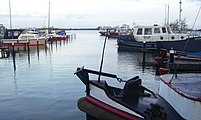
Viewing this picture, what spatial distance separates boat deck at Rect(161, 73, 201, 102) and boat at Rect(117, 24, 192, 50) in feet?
91.5

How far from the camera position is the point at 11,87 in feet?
53.1

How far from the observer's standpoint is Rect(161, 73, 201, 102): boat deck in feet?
20.8

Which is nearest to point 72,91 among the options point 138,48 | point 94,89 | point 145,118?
point 94,89

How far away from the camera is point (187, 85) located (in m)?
7.32

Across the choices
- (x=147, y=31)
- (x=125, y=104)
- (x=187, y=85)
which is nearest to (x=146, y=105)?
(x=125, y=104)

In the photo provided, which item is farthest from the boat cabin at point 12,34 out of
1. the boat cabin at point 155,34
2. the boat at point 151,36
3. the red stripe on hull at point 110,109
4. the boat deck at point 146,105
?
the boat deck at point 146,105

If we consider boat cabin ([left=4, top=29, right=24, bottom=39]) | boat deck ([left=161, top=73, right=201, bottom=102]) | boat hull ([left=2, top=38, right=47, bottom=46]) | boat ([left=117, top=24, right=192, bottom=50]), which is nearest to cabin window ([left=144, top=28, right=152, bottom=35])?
boat ([left=117, top=24, right=192, bottom=50])

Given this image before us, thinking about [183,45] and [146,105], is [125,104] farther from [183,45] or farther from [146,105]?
[183,45]

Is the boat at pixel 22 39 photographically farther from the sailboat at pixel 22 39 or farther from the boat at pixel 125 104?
the boat at pixel 125 104

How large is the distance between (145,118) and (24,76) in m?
14.3

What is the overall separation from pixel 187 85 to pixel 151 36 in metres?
31.2

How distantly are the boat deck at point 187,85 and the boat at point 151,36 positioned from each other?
27.9m

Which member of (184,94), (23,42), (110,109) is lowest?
(110,109)

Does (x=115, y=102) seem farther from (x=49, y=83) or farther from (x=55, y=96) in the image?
(x=49, y=83)
